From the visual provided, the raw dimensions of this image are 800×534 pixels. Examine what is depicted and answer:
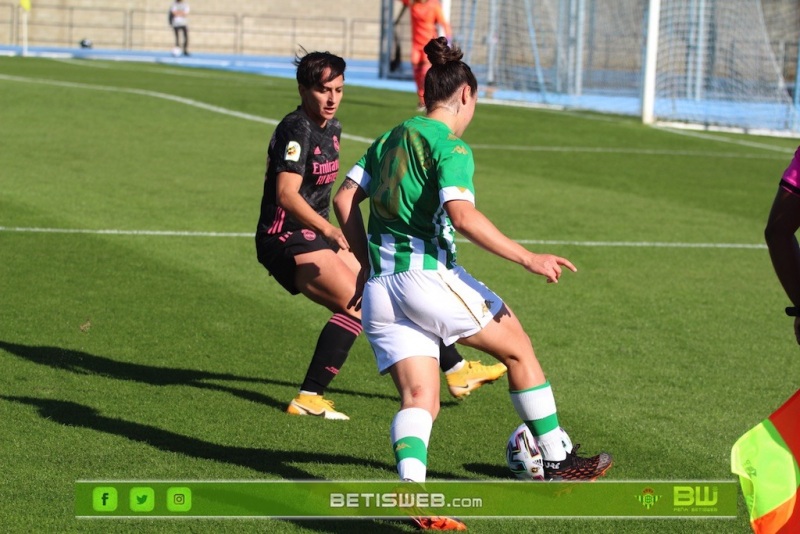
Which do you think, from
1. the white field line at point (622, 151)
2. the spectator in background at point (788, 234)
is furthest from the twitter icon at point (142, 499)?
the white field line at point (622, 151)

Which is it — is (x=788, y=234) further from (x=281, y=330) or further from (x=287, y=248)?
(x=281, y=330)

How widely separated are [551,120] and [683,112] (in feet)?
11.4

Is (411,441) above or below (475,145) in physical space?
above

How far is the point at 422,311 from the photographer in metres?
4.73

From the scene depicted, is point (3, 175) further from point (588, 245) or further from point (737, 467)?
point (737, 467)

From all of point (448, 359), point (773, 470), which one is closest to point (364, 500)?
point (448, 359)

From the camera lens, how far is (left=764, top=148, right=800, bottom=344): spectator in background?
12.2 ft

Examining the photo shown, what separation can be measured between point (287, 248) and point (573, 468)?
207 centimetres

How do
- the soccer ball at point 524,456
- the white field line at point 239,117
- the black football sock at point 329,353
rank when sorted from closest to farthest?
the soccer ball at point 524,456 < the black football sock at point 329,353 < the white field line at point 239,117

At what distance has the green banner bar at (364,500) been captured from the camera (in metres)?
5.04

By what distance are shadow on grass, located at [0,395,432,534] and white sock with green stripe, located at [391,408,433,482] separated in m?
0.42

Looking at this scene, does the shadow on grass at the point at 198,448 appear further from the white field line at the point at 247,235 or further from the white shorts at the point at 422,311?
the white field line at the point at 247,235

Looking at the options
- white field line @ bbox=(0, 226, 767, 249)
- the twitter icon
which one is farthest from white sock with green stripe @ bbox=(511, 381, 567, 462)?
white field line @ bbox=(0, 226, 767, 249)

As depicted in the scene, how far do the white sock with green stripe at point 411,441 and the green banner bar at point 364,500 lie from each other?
28 cm
